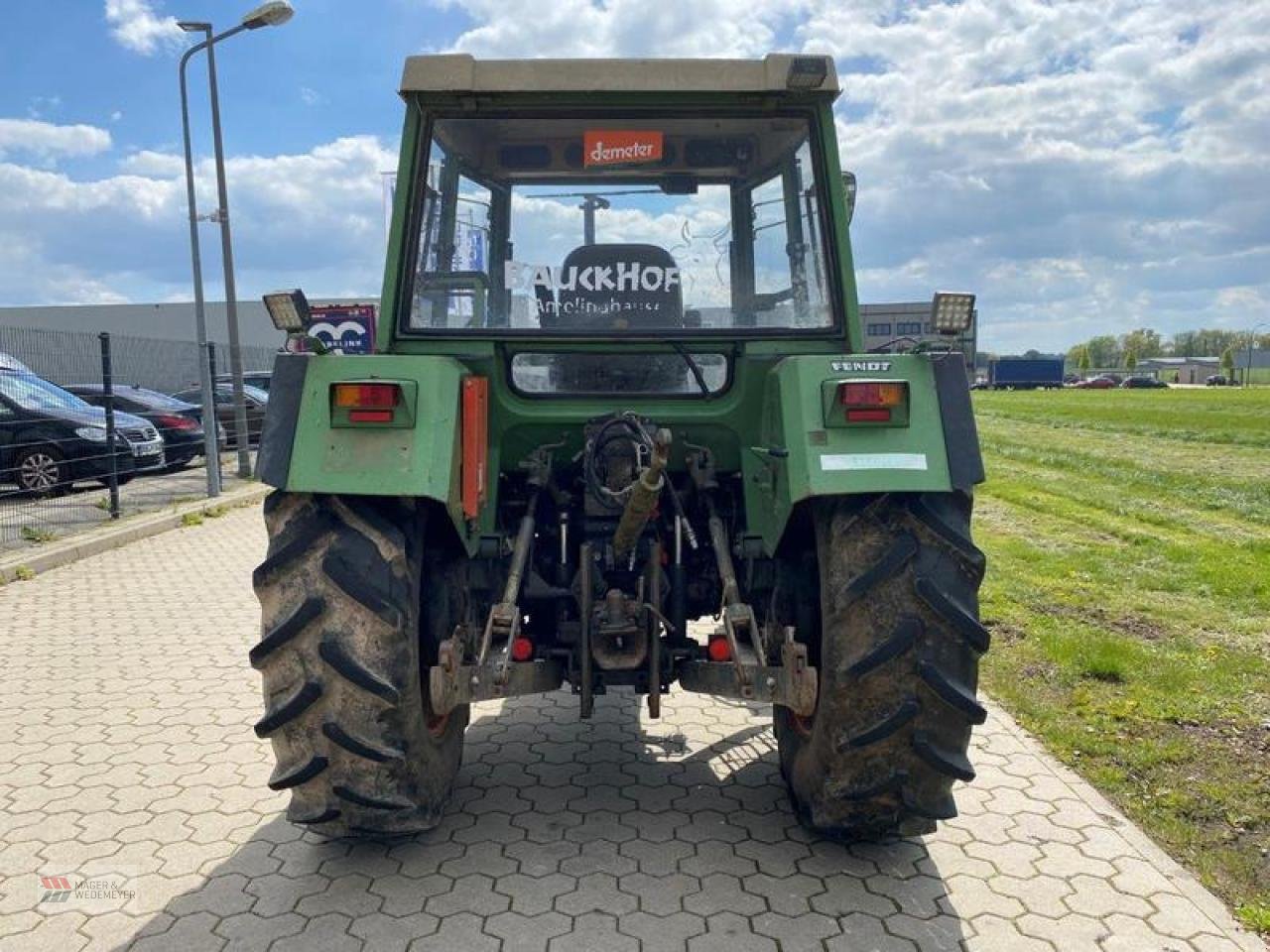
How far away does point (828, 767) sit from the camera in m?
3.32

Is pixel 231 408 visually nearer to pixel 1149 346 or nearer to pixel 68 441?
pixel 68 441

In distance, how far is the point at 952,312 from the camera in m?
3.69

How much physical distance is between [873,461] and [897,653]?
0.60 m

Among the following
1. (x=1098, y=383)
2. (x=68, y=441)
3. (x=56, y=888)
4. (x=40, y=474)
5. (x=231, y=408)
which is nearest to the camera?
(x=56, y=888)

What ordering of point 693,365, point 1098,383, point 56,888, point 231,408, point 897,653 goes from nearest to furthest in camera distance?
point 897,653
point 56,888
point 693,365
point 231,408
point 1098,383

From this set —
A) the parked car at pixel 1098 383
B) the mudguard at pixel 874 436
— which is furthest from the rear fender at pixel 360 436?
the parked car at pixel 1098 383

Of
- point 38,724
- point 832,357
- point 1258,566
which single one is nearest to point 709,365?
point 832,357

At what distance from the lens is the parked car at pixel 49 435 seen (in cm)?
1207

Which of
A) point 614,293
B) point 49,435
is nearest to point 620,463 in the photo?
point 614,293

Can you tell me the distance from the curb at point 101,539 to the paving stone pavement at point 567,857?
3.19 meters

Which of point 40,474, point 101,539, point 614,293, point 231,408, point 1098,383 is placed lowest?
point 101,539

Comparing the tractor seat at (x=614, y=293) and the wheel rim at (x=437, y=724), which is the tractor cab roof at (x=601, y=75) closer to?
the tractor seat at (x=614, y=293)

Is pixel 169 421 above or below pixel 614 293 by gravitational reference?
below

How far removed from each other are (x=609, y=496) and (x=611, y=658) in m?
0.59
